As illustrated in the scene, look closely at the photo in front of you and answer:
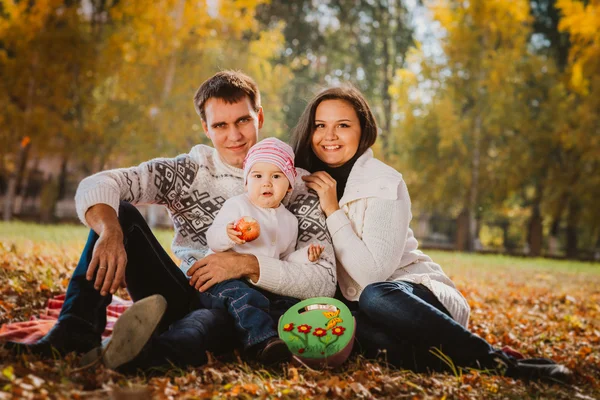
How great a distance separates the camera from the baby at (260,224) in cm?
318

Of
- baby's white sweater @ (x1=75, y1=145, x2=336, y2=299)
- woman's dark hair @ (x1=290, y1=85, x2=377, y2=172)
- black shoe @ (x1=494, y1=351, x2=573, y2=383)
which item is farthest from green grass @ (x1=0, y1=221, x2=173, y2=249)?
black shoe @ (x1=494, y1=351, x2=573, y2=383)

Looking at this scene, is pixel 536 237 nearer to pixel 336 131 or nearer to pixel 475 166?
pixel 475 166

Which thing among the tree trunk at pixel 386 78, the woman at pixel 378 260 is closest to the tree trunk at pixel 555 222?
the tree trunk at pixel 386 78

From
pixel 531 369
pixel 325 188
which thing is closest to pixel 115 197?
pixel 325 188

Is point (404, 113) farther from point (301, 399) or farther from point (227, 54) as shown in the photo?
point (301, 399)

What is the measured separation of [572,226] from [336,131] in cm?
1622

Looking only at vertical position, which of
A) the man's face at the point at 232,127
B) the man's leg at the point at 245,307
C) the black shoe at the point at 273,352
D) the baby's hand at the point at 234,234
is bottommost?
the black shoe at the point at 273,352

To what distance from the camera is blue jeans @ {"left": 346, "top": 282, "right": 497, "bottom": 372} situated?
10.6ft

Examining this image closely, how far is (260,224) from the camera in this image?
336 cm

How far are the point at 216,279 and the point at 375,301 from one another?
87 cm

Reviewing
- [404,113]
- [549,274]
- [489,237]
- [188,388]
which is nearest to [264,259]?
[188,388]

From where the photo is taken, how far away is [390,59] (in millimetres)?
27250

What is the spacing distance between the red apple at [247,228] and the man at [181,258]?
124 millimetres

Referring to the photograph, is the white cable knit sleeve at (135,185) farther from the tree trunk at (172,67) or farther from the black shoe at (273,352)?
the tree trunk at (172,67)
